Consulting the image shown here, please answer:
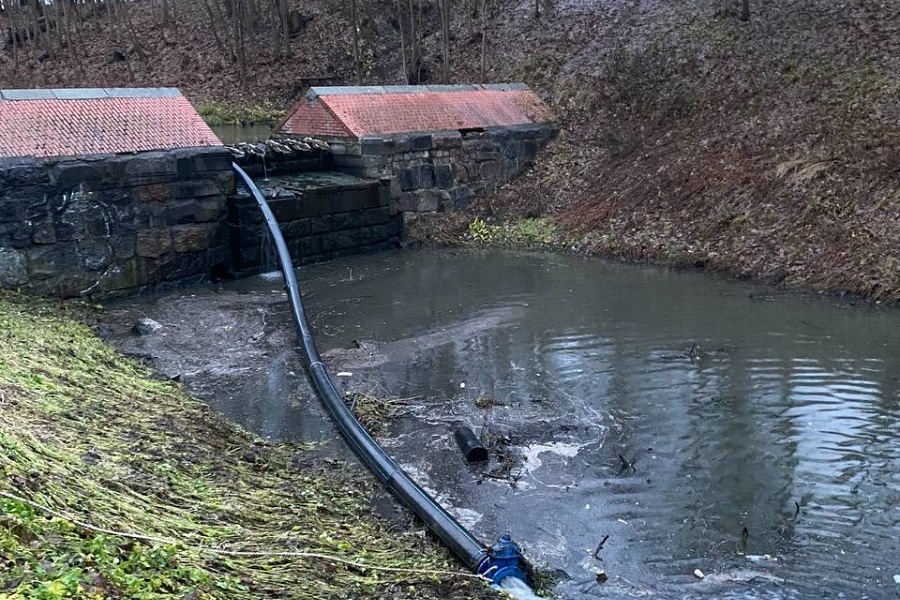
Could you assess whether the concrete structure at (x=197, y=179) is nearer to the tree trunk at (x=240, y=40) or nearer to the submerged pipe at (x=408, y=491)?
the submerged pipe at (x=408, y=491)

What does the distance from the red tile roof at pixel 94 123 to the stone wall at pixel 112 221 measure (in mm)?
186

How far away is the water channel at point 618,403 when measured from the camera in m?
5.11

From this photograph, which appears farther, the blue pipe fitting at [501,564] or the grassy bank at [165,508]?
the blue pipe fitting at [501,564]

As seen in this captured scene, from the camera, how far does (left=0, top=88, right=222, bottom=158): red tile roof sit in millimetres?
10258

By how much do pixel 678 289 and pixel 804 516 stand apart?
6.11m

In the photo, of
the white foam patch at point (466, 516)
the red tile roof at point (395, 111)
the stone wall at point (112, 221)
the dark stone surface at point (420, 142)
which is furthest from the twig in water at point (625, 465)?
the dark stone surface at point (420, 142)

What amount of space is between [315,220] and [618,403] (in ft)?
22.9

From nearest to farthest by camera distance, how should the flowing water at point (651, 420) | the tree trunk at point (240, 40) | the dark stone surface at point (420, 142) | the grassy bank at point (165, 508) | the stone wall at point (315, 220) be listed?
the grassy bank at point (165, 508)
the flowing water at point (651, 420)
the stone wall at point (315, 220)
the dark stone surface at point (420, 142)
the tree trunk at point (240, 40)

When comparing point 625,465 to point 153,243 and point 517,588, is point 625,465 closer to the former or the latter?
point 517,588

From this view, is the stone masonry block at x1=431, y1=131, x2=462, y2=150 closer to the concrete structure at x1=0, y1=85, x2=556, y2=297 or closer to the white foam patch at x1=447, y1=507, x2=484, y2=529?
the concrete structure at x1=0, y1=85, x2=556, y2=297

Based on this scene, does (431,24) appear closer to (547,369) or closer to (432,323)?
(432,323)

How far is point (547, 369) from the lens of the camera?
8336mm

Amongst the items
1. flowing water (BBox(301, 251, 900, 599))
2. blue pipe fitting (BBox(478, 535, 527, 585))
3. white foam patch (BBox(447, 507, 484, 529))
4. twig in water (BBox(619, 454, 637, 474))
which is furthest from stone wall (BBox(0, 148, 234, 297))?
blue pipe fitting (BBox(478, 535, 527, 585))

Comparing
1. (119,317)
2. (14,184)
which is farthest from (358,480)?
(14,184)
